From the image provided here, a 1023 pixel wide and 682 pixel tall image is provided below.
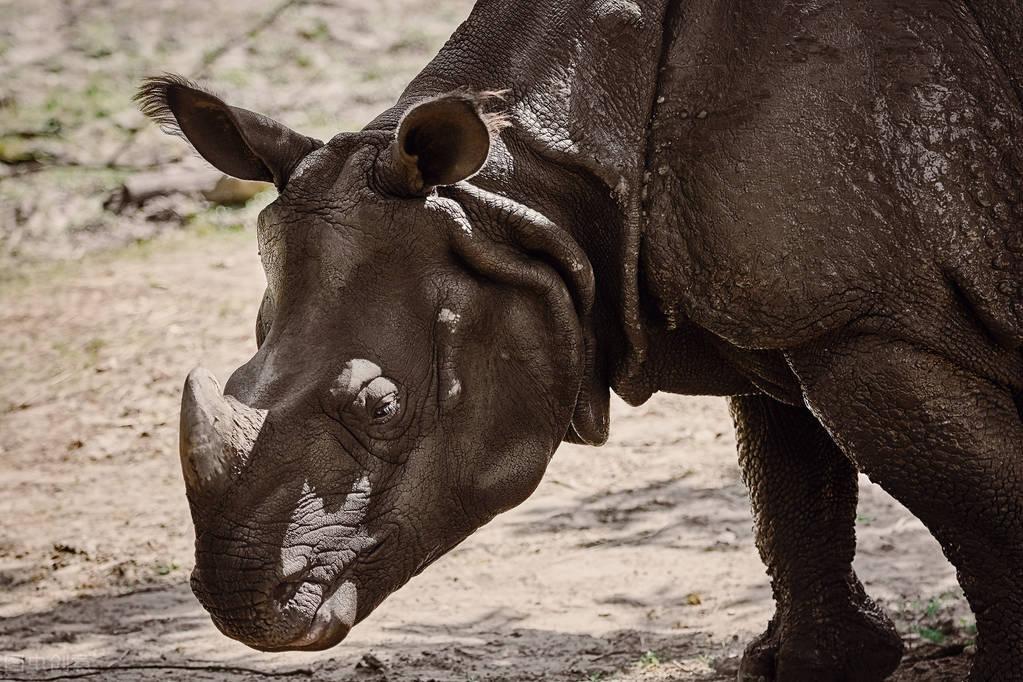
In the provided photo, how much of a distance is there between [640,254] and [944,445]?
922mm

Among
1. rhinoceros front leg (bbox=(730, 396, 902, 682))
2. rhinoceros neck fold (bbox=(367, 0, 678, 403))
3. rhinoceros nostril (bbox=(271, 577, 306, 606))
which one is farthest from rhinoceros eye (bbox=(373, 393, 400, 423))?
rhinoceros front leg (bbox=(730, 396, 902, 682))

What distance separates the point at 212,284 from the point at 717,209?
6.89m

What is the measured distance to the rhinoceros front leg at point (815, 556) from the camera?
4695 millimetres

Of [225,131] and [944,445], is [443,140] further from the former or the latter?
[944,445]

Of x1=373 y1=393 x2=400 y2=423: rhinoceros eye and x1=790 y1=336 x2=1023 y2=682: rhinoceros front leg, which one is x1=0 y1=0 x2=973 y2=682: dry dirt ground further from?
x1=373 y1=393 x2=400 y2=423: rhinoceros eye

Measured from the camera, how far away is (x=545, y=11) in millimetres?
3926

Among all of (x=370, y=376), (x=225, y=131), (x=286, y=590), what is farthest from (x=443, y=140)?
(x=286, y=590)

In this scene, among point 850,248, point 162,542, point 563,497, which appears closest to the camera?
point 850,248

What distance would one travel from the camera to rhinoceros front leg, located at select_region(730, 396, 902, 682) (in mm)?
4695

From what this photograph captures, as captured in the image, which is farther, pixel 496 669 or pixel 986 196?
pixel 496 669

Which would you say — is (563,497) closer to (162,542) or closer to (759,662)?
(162,542)

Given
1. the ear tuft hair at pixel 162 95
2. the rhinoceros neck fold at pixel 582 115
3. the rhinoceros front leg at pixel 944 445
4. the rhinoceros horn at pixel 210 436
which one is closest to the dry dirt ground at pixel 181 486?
the rhinoceros front leg at pixel 944 445

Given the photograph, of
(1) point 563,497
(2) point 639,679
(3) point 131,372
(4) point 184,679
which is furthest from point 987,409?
(3) point 131,372

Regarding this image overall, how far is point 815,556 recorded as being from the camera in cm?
470
